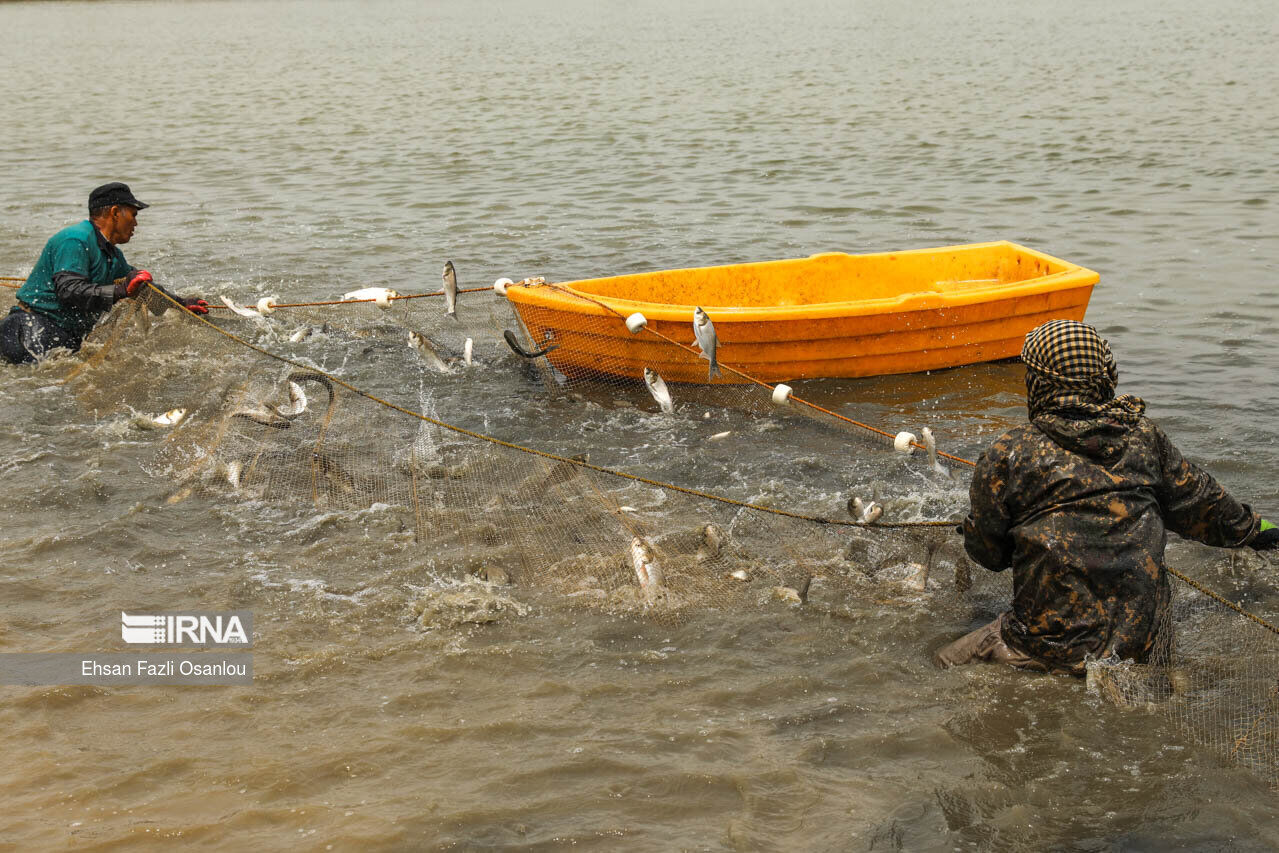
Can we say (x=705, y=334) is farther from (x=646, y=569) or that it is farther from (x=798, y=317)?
(x=646, y=569)

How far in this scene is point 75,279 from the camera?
24.4 ft

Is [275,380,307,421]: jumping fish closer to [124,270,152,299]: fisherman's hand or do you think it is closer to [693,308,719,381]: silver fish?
[124,270,152,299]: fisherman's hand

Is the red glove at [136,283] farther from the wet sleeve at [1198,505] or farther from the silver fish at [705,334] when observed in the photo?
the wet sleeve at [1198,505]

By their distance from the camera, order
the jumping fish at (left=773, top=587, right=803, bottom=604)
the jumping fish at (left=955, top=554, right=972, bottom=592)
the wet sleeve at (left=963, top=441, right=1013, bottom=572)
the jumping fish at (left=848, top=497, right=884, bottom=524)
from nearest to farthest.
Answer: the wet sleeve at (left=963, top=441, right=1013, bottom=572) → the jumping fish at (left=955, top=554, right=972, bottom=592) → the jumping fish at (left=773, top=587, right=803, bottom=604) → the jumping fish at (left=848, top=497, right=884, bottom=524)

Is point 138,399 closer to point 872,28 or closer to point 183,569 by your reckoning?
point 183,569

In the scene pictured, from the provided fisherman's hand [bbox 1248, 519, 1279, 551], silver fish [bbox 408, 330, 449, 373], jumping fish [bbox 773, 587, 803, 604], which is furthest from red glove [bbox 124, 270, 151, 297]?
fisherman's hand [bbox 1248, 519, 1279, 551]

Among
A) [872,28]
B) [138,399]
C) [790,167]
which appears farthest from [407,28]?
[138,399]

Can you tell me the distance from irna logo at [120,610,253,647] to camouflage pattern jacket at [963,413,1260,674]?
3.04 meters

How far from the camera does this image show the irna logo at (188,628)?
185 inches

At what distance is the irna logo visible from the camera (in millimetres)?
4691

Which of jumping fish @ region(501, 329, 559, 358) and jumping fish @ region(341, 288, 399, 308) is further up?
jumping fish @ region(341, 288, 399, 308)

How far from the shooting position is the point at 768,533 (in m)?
5.43

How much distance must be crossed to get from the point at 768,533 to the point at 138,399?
4.51 m

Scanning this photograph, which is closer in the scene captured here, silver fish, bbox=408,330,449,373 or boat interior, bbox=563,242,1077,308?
silver fish, bbox=408,330,449,373
